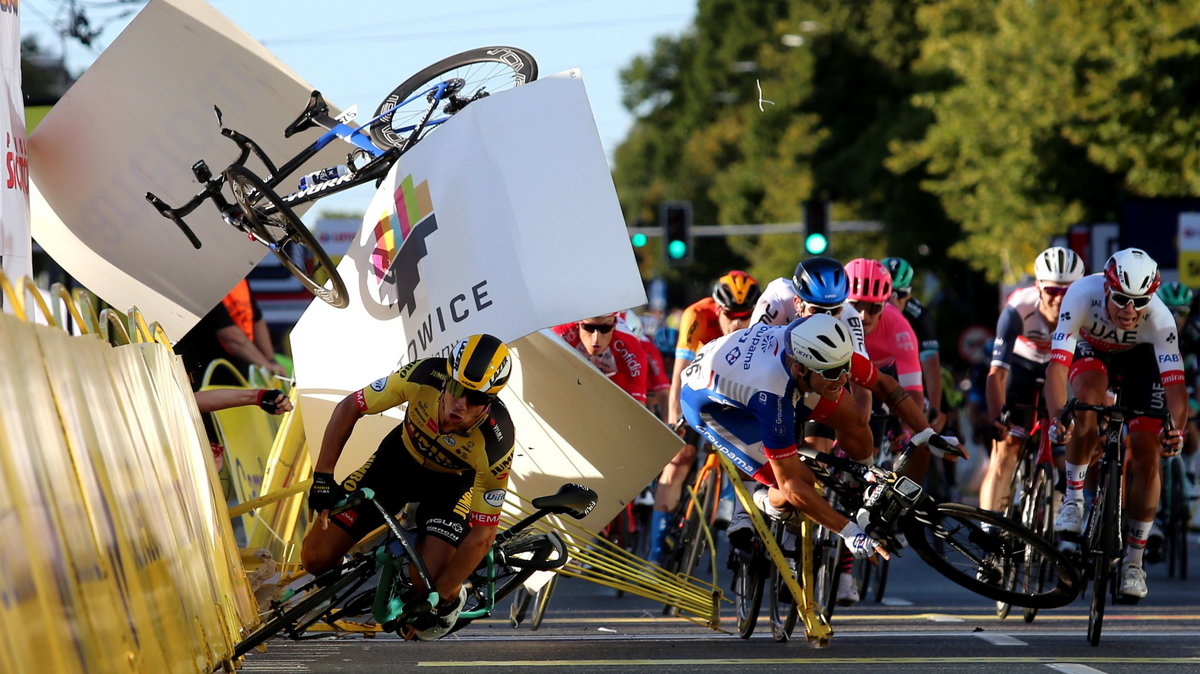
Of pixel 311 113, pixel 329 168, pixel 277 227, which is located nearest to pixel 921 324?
pixel 329 168

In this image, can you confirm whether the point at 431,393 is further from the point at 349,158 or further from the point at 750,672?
the point at 349,158

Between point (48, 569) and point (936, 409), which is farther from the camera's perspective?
point (936, 409)

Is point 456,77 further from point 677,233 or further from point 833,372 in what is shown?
point 677,233

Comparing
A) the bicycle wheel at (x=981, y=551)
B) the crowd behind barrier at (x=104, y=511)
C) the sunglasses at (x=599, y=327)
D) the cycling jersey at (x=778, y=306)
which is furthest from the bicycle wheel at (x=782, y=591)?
the crowd behind barrier at (x=104, y=511)

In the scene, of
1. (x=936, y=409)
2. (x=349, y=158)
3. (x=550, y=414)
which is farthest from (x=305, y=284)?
(x=936, y=409)

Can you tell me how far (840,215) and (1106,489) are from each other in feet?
157

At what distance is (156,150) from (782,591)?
4517 millimetres

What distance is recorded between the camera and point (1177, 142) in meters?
28.1

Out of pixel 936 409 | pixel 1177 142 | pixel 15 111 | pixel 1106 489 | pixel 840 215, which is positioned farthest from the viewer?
pixel 840 215

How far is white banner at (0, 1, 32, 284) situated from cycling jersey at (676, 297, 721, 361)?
4.22 m

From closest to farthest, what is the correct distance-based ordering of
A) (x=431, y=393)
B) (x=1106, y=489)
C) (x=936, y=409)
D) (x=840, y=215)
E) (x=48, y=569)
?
(x=48, y=569), (x=431, y=393), (x=1106, y=489), (x=936, y=409), (x=840, y=215)

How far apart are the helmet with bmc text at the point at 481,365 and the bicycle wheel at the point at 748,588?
7.25 ft

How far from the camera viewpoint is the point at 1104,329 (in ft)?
30.6

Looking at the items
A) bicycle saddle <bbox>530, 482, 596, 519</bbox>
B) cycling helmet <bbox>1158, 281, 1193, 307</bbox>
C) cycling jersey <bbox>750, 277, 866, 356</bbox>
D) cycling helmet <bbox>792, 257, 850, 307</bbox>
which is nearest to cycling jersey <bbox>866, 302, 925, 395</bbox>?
cycling jersey <bbox>750, 277, 866, 356</bbox>
